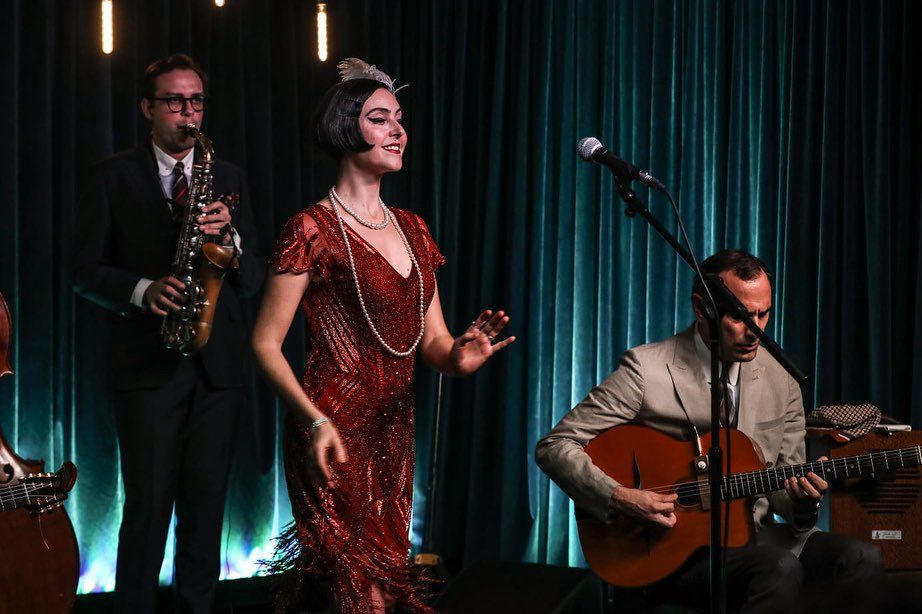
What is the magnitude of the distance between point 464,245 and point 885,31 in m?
2.04

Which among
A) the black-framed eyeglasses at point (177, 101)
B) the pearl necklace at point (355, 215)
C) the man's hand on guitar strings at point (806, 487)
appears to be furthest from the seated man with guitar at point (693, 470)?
the black-framed eyeglasses at point (177, 101)

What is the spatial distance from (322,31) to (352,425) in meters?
2.52

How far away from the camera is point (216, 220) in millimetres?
3297

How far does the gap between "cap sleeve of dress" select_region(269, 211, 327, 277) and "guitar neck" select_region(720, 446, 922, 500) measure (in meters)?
1.42

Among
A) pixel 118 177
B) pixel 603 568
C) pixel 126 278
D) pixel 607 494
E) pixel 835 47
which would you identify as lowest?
pixel 603 568

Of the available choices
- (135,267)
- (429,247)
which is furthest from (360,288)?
(135,267)

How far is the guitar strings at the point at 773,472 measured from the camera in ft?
10.3

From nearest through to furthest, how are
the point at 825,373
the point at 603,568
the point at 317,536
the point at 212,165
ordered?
1. the point at 317,536
2. the point at 603,568
3. the point at 212,165
4. the point at 825,373

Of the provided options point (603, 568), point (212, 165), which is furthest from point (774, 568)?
→ point (212, 165)

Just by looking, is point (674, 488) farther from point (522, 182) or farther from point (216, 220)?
point (522, 182)

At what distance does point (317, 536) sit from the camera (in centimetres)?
237

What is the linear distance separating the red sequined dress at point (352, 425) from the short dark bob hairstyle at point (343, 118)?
176mm

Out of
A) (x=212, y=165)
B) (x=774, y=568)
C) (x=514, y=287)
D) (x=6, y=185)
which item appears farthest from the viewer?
(x=514, y=287)

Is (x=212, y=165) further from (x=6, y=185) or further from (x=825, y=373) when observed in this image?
(x=825, y=373)
